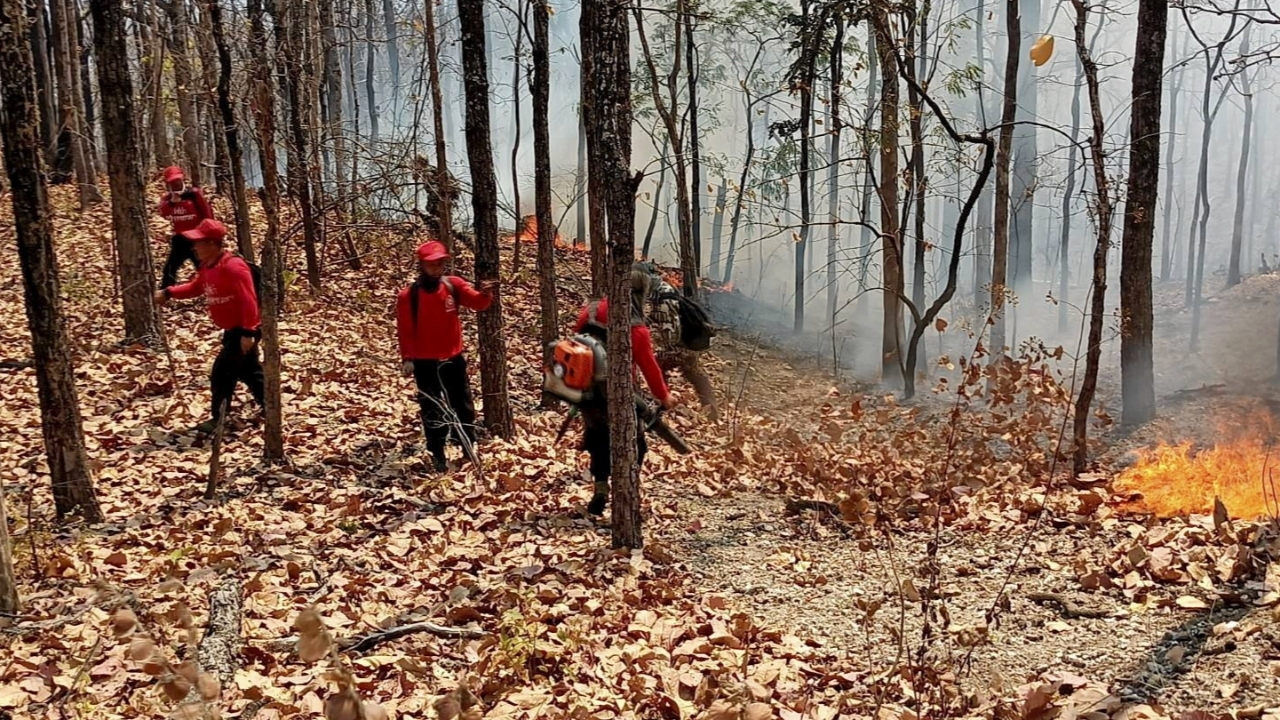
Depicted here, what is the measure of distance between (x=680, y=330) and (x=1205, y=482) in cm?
460

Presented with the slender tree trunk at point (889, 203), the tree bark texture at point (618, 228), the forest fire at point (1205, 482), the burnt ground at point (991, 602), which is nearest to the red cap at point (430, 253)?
the tree bark texture at point (618, 228)

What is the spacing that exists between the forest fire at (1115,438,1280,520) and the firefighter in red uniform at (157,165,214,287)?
10021 mm

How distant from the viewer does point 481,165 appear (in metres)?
7.88

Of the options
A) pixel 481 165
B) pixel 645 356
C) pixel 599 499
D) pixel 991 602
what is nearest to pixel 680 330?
pixel 645 356

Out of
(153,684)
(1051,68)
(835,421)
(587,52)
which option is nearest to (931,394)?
(835,421)

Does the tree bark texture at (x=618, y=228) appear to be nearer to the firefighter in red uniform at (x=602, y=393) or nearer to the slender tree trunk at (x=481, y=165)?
the firefighter in red uniform at (x=602, y=393)

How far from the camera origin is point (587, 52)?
23.2 ft

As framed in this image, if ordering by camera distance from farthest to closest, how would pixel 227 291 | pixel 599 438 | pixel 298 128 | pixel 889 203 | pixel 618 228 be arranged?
pixel 889 203 → pixel 298 128 → pixel 227 291 → pixel 599 438 → pixel 618 228

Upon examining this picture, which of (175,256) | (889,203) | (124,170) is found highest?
(124,170)

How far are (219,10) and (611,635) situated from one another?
6.75m

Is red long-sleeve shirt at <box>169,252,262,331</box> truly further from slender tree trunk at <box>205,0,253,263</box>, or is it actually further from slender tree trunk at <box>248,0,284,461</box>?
slender tree trunk at <box>205,0,253,263</box>

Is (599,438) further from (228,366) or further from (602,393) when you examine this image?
(228,366)

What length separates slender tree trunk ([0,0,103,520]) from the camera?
16.3 feet

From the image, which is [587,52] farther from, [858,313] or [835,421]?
[858,313]
